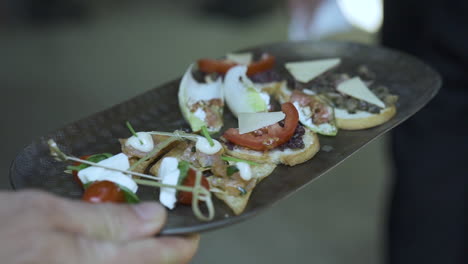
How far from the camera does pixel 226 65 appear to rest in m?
2.63

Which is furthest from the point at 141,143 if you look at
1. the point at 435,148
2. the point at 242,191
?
the point at 435,148

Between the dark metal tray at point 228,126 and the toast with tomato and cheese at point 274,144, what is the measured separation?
1.9 inches

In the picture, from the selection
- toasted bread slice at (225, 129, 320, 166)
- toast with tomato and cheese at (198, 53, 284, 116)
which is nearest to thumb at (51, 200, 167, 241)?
toasted bread slice at (225, 129, 320, 166)

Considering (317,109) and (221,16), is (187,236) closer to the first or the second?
(317,109)

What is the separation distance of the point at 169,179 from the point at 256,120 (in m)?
0.48

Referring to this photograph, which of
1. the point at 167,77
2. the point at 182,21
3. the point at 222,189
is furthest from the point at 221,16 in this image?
Answer: the point at 222,189

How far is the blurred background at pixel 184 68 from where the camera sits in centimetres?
422

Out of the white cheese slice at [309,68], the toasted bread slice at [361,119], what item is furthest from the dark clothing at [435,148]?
the toasted bread slice at [361,119]

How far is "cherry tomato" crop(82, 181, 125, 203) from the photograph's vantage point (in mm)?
1643

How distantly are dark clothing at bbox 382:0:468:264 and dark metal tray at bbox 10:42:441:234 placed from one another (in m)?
0.26

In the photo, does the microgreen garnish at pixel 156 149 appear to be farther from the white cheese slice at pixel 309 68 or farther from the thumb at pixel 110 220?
the white cheese slice at pixel 309 68

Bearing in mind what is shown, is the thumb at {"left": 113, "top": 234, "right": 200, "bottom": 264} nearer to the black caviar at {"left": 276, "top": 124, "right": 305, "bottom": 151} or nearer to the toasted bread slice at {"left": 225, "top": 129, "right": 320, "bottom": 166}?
the toasted bread slice at {"left": 225, "top": 129, "right": 320, "bottom": 166}

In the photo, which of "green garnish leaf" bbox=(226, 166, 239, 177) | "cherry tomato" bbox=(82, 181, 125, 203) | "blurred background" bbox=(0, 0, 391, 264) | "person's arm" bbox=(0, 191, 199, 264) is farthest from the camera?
"blurred background" bbox=(0, 0, 391, 264)

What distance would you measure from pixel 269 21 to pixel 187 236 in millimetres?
7539
